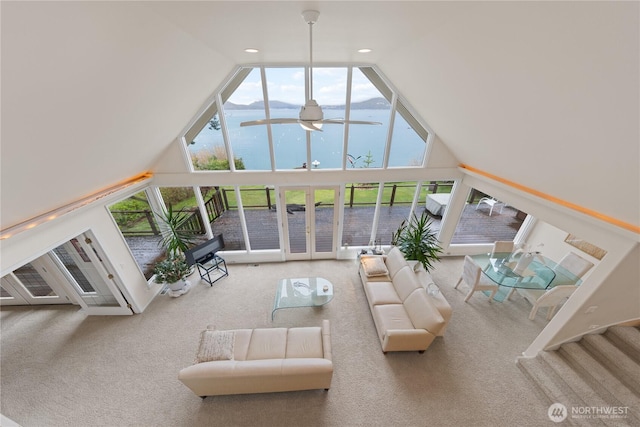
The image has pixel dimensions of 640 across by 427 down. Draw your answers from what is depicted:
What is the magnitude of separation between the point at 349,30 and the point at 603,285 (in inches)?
157

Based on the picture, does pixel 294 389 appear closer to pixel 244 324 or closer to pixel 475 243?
pixel 244 324

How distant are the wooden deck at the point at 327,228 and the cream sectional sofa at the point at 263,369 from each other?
2603 millimetres

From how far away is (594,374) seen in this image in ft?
9.36

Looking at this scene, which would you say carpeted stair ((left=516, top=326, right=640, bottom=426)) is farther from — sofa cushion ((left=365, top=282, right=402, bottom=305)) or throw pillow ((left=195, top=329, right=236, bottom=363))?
throw pillow ((left=195, top=329, right=236, bottom=363))

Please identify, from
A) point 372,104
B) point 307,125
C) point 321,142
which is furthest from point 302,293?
point 372,104

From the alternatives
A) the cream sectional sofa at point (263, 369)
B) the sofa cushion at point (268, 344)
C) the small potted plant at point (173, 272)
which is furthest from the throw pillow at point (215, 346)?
the small potted plant at point (173, 272)

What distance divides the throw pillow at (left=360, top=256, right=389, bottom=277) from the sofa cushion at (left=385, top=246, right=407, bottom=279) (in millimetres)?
113

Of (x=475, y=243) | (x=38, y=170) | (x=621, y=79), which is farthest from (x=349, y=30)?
Result: (x=475, y=243)

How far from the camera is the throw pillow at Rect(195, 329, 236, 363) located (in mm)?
2799

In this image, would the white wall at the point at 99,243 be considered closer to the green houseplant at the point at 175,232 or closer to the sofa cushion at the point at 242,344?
the green houseplant at the point at 175,232

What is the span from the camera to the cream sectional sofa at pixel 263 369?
252 cm

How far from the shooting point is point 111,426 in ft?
8.80

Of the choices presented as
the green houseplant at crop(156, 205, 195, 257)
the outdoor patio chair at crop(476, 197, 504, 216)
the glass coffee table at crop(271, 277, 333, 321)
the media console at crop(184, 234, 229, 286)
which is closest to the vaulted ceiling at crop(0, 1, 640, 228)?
the green houseplant at crop(156, 205, 195, 257)

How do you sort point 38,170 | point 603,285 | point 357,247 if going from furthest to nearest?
point 357,247, point 603,285, point 38,170
